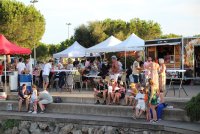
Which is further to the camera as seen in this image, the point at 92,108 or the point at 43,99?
the point at 43,99

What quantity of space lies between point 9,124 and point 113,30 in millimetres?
51328

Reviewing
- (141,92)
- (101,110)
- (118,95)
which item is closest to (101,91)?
(118,95)

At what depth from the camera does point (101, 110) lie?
15062 mm

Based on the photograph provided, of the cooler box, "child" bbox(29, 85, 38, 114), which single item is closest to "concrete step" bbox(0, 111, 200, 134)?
"child" bbox(29, 85, 38, 114)

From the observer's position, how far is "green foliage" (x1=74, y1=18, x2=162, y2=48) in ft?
194

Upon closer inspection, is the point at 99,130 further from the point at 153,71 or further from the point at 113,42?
the point at 113,42

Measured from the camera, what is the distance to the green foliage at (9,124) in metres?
16.1

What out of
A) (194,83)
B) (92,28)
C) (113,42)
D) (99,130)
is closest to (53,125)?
Result: (99,130)

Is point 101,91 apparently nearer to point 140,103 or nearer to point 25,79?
point 140,103

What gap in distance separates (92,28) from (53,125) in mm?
45615

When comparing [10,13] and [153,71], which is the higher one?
[10,13]

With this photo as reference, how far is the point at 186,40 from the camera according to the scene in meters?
23.1

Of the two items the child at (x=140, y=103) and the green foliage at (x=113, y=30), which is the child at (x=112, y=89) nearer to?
the child at (x=140, y=103)

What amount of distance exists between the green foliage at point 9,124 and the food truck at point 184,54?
398 inches
